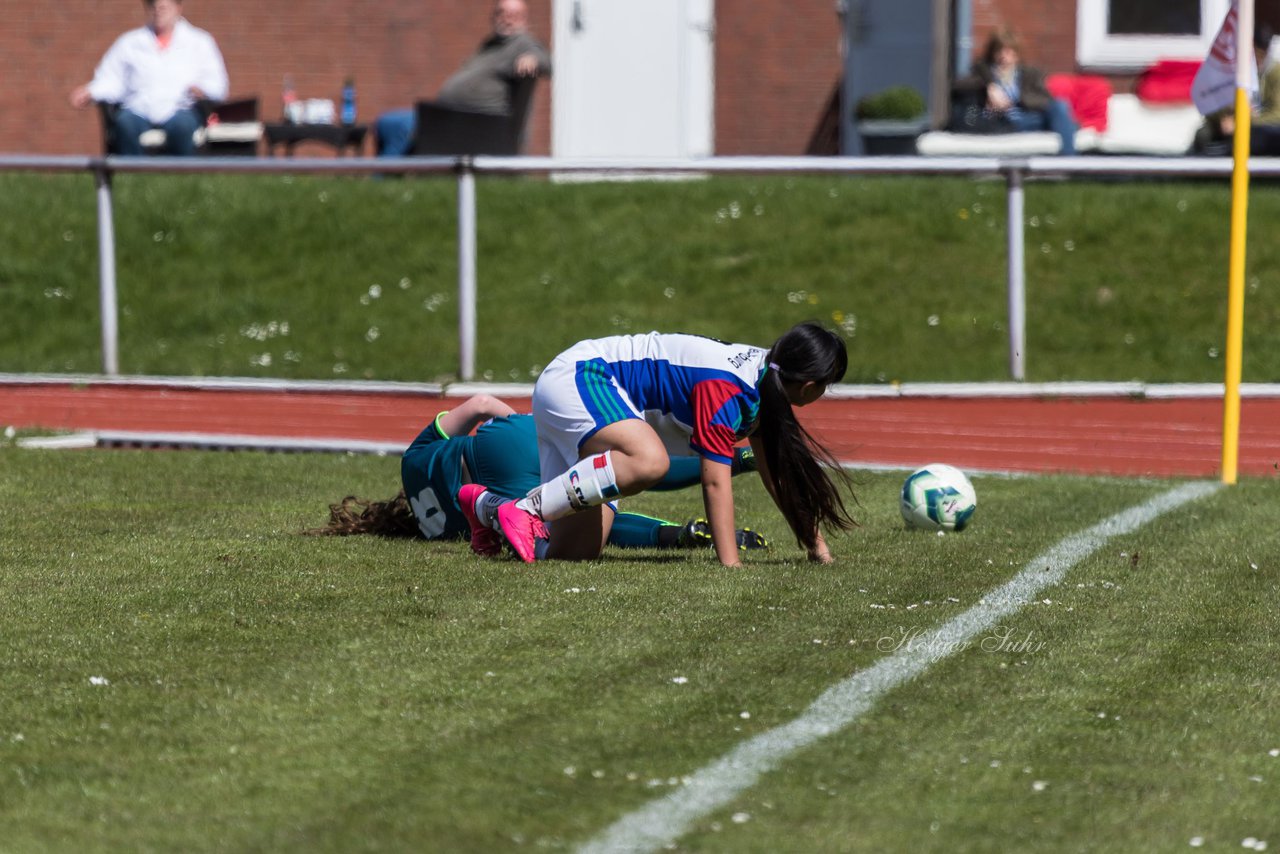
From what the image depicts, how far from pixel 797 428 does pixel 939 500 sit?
1.20 meters

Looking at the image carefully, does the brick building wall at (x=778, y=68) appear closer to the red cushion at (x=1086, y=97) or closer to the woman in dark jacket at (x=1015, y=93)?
the red cushion at (x=1086, y=97)

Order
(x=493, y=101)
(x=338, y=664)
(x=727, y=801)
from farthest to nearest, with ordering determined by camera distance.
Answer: (x=493, y=101), (x=338, y=664), (x=727, y=801)

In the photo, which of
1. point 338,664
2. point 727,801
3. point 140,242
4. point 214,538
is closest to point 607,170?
point 140,242

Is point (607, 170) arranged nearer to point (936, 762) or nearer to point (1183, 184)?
point (1183, 184)

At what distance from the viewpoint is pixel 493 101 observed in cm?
1695

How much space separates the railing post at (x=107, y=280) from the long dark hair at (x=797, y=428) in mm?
8383

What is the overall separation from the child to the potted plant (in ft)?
48.7

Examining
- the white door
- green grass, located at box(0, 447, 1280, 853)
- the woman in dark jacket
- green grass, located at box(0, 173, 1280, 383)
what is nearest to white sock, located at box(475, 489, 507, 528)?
green grass, located at box(0, 447, 1280, 853)

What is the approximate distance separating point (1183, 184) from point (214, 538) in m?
12.4

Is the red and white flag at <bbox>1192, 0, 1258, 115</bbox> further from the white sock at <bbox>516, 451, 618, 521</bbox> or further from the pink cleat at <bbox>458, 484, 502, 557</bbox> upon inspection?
the pink cleat at <bbox>458, 484, 502, 557</bbox>

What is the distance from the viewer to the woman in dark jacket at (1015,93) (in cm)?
1819

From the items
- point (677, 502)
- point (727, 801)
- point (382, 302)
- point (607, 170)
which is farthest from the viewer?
point (382, 302)

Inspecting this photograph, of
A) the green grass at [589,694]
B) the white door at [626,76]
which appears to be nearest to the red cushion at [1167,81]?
the white door at [626,76]

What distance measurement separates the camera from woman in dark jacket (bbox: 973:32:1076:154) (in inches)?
716
